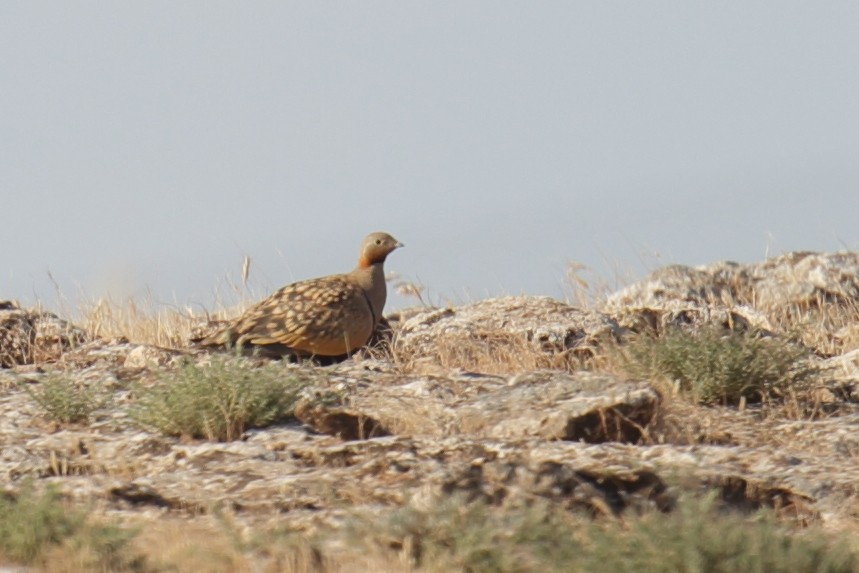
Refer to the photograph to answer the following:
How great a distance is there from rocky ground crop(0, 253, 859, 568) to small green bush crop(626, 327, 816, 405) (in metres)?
0.21

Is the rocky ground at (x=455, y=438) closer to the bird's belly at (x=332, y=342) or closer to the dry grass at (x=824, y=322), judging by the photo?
the bird's belly at (x=332, y=342)

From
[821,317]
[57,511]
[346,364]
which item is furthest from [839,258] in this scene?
[57,511]

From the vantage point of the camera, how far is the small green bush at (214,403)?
7.79 meters

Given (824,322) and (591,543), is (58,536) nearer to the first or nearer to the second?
(591,543)

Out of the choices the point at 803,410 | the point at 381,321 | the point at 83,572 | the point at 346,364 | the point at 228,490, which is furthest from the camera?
the point at 381,321

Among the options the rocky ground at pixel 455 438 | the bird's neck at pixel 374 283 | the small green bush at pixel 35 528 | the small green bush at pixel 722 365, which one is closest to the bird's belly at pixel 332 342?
the rocky ground at pixel 455 438

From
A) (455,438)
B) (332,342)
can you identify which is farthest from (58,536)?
(332,342)

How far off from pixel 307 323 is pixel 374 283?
1.02 m

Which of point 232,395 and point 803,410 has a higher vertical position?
point 232,395

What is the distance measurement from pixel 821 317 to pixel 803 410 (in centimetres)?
409

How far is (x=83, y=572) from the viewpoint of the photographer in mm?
5539

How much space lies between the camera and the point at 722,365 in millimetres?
8930

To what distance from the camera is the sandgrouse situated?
1044 cm

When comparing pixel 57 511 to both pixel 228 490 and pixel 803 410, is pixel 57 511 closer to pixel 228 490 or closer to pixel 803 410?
pixel 228 490
